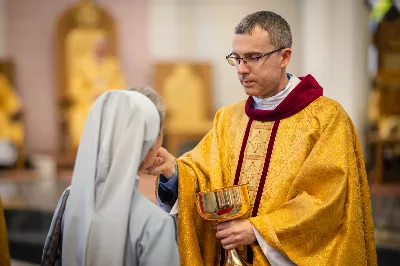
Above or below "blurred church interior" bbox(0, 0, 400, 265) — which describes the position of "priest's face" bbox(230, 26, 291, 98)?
above

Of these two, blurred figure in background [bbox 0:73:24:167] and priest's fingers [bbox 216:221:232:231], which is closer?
priest's fingers [bbox 216:221:232:231]

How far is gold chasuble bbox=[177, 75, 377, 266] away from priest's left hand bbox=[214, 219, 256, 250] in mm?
37

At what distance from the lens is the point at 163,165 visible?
2.75m

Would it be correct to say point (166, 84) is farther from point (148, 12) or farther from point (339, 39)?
point (339, 39)

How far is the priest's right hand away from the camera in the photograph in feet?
8.90

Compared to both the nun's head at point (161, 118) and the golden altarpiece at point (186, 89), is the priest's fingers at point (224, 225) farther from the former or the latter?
the golden altarpiece at point (186, 89)

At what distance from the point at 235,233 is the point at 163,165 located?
0.40m

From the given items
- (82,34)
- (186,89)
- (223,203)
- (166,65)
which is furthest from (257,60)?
(82,34)

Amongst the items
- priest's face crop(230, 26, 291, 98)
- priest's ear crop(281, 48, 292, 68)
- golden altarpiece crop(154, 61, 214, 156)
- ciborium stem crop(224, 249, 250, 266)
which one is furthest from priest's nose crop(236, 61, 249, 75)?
golden altarpiece crop(154, 61, 214, 156)

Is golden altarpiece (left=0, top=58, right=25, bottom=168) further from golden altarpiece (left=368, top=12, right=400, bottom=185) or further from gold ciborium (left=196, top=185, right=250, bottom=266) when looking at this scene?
gold ciborium (left=196, top=185, right=250, bottom=266)

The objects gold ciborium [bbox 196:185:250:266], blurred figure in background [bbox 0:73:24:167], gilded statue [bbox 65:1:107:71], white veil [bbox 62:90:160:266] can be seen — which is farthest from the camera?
gilded statue [bbox 65:1:107:71]

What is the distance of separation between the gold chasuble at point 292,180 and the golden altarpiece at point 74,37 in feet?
31.1

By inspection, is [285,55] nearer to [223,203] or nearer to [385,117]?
[223,203]

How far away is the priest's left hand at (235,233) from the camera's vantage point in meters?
2.62
